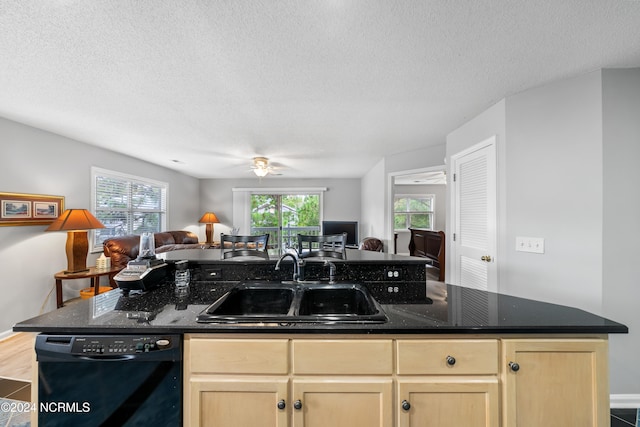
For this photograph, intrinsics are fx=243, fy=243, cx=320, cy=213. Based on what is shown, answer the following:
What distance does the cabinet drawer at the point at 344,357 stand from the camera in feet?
3.34

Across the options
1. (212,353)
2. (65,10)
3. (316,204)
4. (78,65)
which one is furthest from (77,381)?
(316,204)

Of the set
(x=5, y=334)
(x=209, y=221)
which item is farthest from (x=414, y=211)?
(x=5, y=334)

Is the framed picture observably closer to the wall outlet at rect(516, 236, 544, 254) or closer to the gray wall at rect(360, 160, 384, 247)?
the gray wall at rect(360, 160, 384, 247)

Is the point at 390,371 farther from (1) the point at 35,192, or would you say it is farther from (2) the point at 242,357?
(1) the point at 35,192

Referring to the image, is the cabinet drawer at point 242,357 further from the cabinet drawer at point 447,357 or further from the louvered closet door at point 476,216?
the louvered closet door at point 476,216

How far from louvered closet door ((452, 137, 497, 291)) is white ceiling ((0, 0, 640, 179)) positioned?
1.54 feet

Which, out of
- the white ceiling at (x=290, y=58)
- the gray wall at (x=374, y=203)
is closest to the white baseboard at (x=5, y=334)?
the white ceiling at (x=290, y=58)

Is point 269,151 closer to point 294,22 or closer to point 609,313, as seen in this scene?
point 294,22

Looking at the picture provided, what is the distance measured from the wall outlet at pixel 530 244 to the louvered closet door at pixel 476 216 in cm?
20

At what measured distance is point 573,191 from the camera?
1.80m

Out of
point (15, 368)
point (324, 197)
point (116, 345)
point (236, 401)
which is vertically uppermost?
point (324, 197)

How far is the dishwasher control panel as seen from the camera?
38.9 inches

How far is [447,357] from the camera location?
1011 millimetres

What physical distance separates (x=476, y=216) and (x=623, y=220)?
0.94m
